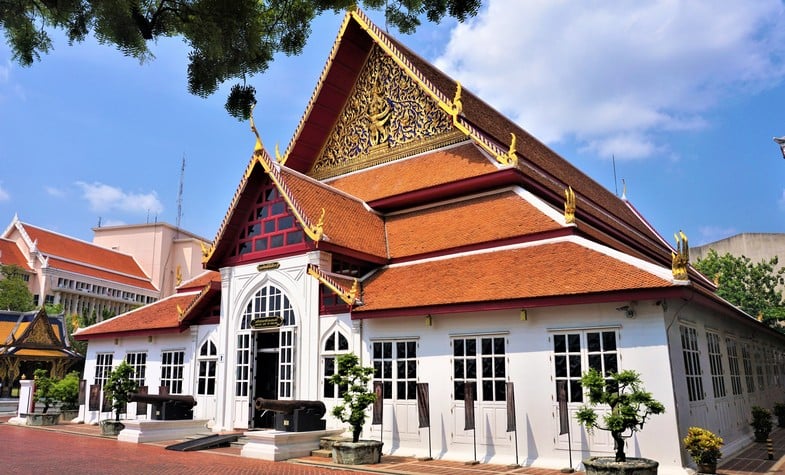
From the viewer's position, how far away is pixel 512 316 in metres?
10.8

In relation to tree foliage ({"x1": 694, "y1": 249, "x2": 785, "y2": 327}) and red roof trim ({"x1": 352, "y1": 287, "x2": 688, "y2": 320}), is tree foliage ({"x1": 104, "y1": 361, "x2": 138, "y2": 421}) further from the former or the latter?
tree foliage ({"x1": 694, "y1": 249, "x2": 785, "y2": 327})

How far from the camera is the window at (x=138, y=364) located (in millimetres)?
17156

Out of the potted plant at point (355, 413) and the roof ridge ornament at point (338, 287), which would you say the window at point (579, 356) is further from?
the roof ridge ornament at point (338, 287)

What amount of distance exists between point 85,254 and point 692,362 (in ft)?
207

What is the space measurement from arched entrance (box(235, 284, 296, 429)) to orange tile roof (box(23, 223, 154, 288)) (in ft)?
166

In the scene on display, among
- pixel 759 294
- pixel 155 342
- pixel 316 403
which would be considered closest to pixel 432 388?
pixel 316 403

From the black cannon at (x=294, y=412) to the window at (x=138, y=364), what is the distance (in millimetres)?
6850

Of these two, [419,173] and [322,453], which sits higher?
[419,173]

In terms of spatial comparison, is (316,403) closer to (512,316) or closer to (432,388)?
(432,388)

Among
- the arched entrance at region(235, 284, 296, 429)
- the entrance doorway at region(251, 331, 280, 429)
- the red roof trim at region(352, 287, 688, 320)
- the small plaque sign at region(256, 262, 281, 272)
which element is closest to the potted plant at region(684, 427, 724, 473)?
the red roof trim at region(352, 287, 688, 320)

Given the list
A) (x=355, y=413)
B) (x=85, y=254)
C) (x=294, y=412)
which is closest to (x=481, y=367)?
(x=355, y=413)

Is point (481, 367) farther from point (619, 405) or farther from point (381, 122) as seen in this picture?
point (381, 122)

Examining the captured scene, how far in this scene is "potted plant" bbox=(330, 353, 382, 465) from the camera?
10.4 m

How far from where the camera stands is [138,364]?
1733 centimetres
